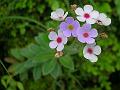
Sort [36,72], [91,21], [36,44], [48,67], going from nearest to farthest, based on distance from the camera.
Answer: [91,21], [48,67], [36,72], [36,44]

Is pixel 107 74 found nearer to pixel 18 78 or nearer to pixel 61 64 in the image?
pixel 61 64

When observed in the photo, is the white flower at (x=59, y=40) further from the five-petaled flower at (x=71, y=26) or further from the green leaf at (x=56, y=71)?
the green leaf at (x=56, y=71)

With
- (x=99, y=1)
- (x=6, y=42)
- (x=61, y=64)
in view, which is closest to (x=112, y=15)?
(x=99, y=1)

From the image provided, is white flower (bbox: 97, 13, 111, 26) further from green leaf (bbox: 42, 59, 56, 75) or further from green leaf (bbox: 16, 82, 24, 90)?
green leaf (bbox: 16, 82, 24, 90)

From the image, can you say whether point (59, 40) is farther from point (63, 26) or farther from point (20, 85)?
point (20, 85)

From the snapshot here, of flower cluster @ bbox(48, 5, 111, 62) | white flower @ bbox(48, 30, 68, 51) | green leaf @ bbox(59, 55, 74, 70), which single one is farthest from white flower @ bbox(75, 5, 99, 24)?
green leaf @ bbox(59, 55, 74, 70)

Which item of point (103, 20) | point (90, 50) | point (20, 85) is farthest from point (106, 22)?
point (20, 85)
